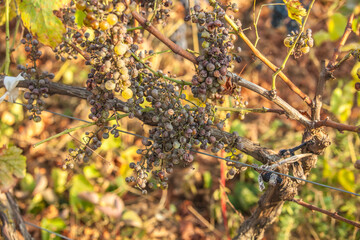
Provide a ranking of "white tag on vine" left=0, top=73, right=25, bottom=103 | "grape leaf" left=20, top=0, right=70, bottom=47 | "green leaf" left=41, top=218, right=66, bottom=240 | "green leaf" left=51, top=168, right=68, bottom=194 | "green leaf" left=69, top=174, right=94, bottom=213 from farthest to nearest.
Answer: "green leaf" left=51, top=168, right=68, bottom=194
"green leaf" left=69, top=174, right=94, bottom=213
"green leaf" left=41, top=218, right=66, bottom=240
"white tag on vine" left=0, top=73, right=25, bottom=103
"grape leaf" left=20, top=0, right=70, bottom=47

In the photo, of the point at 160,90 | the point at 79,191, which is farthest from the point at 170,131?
the point at 79,191

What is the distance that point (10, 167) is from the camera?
1.14 m

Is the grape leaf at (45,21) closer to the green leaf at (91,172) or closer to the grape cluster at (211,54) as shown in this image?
the grape cluster at (211,54)

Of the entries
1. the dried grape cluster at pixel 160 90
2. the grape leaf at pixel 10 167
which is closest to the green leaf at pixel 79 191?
the grape leaf at pixel 10 167

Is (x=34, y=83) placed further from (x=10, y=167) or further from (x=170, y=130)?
(x=170, y=130)

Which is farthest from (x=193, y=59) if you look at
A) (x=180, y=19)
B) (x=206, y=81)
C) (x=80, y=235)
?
(x=180, y=19)

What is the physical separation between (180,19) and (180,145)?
6.60 feet

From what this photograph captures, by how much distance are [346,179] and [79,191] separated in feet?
4.77

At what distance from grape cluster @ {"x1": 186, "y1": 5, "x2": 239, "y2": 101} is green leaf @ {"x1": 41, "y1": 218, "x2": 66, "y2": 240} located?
1.43 metres

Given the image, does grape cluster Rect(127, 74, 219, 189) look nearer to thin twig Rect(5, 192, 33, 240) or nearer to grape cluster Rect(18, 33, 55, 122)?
grape cluster Rect(18, 33, 55, 122)

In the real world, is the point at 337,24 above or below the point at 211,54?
above

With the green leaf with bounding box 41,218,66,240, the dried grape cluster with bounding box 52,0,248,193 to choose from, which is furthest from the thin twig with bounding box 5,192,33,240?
the dried grape cluster with bounding box 52,0,248,193

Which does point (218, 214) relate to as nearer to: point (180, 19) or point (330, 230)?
point (330, 230)

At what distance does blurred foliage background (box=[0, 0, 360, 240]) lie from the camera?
71.0 inches
